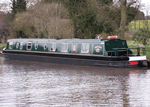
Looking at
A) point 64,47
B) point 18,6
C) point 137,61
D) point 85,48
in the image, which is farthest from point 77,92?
point 18,6

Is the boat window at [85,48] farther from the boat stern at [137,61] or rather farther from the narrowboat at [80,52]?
the boat stern at [137,61]

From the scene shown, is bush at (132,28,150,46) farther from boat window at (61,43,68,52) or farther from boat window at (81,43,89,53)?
boat window at (61,43,68,52)

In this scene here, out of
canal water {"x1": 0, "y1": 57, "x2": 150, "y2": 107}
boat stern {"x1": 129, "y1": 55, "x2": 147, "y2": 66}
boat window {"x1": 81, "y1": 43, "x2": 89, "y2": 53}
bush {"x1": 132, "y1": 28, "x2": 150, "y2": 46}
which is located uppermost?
bush {"x1": 132, "y1": 28, "x2": 150, "y2": 46}

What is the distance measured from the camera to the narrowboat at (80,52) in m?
19.0

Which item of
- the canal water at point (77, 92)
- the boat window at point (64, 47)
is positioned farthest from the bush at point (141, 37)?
the canal water at point (77, 92)

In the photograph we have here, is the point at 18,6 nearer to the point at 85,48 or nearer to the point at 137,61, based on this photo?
the point at 85,48

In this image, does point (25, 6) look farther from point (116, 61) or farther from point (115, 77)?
point (115, 77)

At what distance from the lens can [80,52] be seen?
2153cm

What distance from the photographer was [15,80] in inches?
556

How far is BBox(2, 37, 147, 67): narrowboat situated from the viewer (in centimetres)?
1895

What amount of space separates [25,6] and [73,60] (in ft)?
114

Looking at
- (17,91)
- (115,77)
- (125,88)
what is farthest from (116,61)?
(17,91)

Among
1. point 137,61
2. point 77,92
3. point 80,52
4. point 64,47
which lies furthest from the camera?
point 64,47

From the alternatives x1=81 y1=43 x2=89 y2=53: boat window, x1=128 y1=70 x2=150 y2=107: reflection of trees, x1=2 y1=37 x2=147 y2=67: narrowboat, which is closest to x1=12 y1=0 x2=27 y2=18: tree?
x1=2 y1=37 x2=147 y2=67: narrowboat
